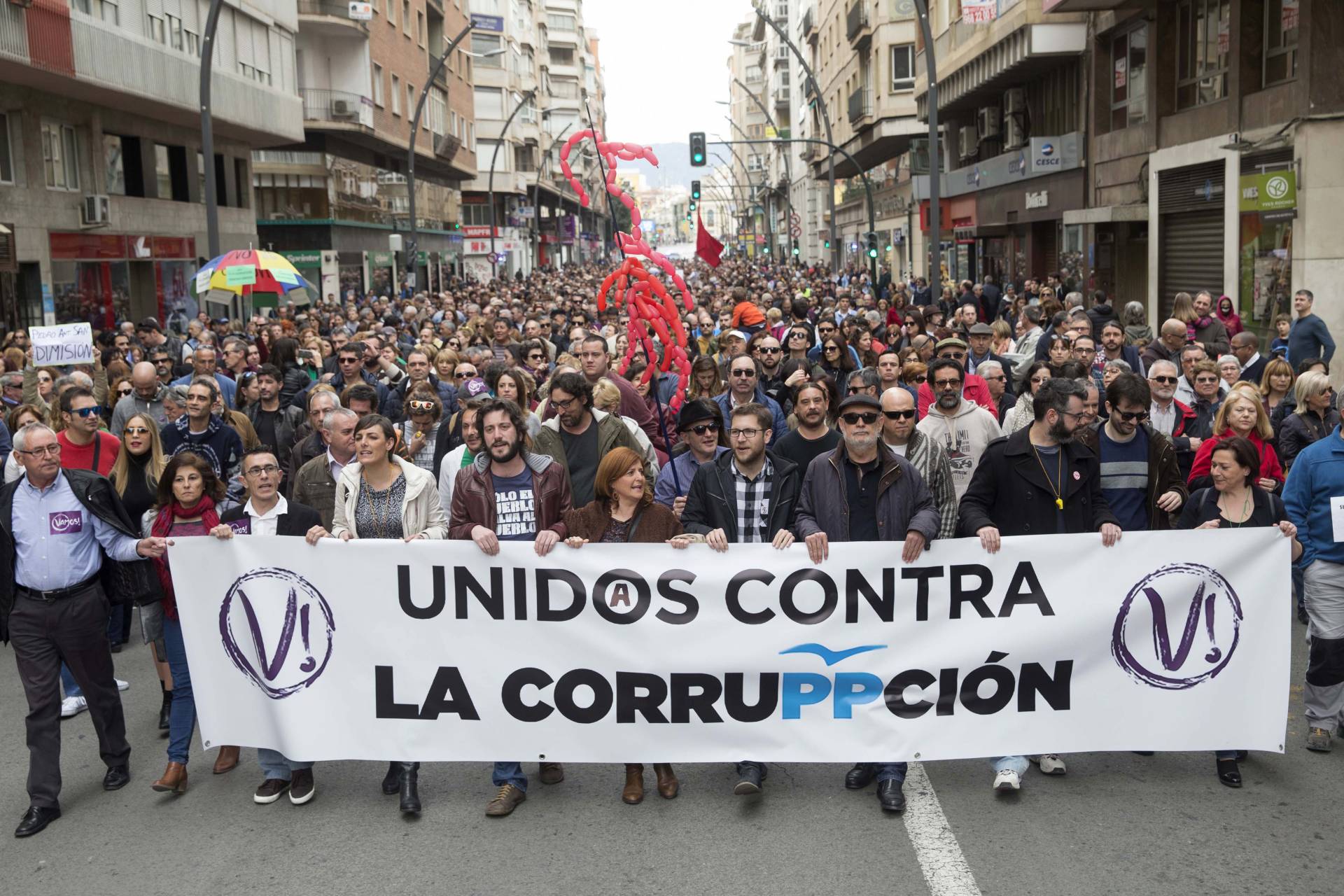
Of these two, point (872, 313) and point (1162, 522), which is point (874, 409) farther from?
point (872, 313)

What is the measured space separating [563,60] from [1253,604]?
122246mm

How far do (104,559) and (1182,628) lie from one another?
16.1 ft

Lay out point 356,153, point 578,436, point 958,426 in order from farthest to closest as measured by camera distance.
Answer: point 356,153
point 958,426
point 578,436

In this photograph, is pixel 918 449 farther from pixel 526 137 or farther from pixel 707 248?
pixel 526 137

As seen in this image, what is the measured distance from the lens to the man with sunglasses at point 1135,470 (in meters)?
6.85

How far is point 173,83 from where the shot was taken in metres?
26.2

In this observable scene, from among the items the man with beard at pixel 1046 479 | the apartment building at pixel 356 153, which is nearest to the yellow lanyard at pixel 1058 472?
the man with beard at pixel 1046 479

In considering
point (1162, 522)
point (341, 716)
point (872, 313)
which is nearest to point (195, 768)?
point (341, 716)

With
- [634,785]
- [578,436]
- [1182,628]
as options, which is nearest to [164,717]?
[578,436]

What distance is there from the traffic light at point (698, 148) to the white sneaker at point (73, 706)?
31.5m

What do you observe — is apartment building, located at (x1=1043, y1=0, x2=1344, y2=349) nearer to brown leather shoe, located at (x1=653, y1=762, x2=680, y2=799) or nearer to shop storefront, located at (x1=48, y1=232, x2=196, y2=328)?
brown leather shoe, located at (x1=653, y1=762, x2=680, y2=799)

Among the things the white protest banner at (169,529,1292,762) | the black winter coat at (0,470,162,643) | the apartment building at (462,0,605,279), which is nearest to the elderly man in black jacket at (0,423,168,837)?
the black winter coat at (0,470,162,643)

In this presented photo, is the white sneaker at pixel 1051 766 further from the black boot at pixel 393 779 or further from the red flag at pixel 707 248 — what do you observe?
the red flag at pixel 707 248

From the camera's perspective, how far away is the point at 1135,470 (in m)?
6.90
